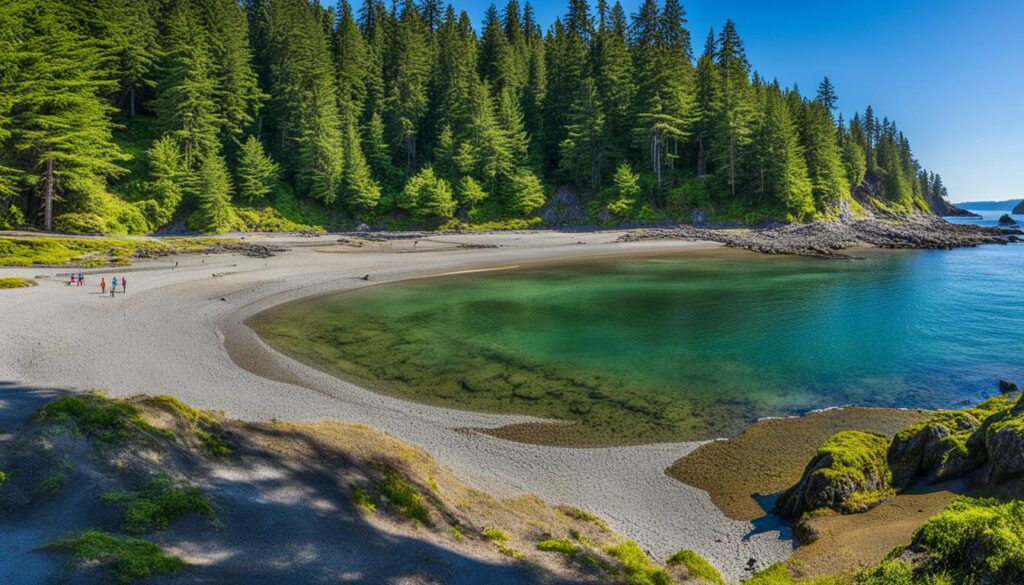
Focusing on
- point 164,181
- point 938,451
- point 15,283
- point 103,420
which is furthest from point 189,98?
point 938,451

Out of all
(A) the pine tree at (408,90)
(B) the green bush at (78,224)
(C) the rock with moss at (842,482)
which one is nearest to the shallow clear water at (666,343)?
(C) the rock with moss at (842,482)

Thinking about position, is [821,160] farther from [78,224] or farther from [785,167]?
[78,224]

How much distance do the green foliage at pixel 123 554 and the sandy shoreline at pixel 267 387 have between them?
523 cm

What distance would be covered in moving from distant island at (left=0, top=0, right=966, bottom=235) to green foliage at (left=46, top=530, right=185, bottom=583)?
4838 cm

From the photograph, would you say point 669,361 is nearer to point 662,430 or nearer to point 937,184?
point 662,430

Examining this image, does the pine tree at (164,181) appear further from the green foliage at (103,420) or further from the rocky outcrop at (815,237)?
the green foliage at (103,420)

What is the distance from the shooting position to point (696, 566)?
22.5 feet

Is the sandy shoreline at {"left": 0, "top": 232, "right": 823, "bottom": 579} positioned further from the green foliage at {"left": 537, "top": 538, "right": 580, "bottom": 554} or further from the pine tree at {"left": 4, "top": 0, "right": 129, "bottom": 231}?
the pine tree at {"left": 4, "top": 0, "right": 129, "bottom": 231}

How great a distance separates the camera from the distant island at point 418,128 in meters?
51.5

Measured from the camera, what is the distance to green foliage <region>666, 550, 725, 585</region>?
6691 millimetres

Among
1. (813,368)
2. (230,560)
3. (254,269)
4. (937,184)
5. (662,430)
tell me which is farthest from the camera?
(937,184)

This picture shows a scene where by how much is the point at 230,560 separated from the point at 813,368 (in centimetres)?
1717

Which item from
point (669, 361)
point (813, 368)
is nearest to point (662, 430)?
point (669, 361)

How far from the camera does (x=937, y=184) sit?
148 m
